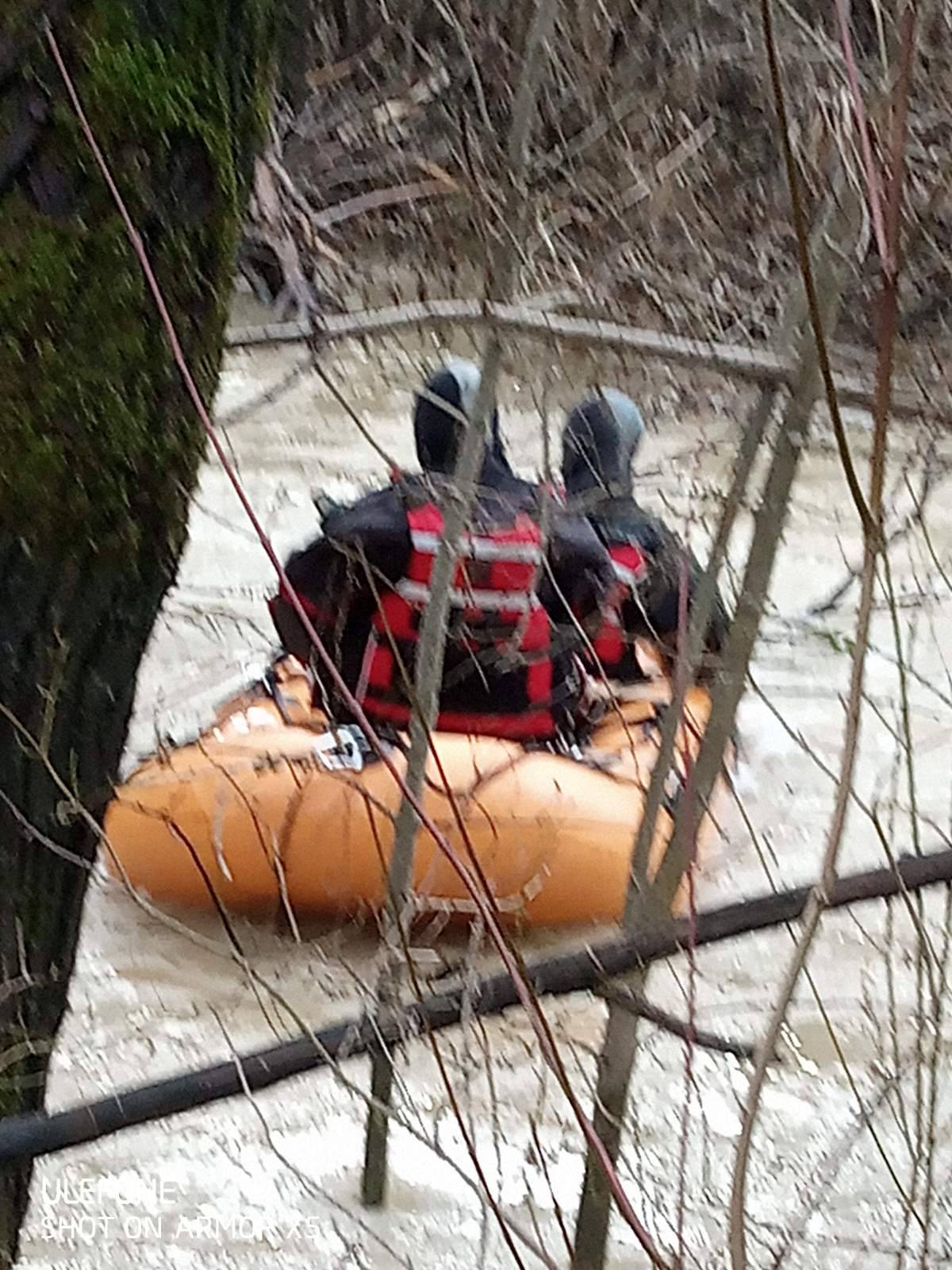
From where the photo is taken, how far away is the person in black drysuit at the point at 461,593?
2.68 metres

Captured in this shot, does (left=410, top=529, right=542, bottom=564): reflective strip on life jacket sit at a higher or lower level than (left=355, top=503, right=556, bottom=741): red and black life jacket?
higher

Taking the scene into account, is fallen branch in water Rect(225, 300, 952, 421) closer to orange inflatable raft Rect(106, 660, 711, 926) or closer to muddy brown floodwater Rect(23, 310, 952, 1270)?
muddy brown floodwater Rect(23, 310, 952, 1270)

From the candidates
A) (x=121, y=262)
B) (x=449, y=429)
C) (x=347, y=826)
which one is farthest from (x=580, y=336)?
(x=347, y=826)

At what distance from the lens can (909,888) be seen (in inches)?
61.5

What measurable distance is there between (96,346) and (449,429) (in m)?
1.79

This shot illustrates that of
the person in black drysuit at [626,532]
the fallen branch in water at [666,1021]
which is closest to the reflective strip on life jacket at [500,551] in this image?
the person in black drysuit at [626,532]

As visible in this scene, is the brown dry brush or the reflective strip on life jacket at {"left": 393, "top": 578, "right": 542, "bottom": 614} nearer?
the brown dry brush

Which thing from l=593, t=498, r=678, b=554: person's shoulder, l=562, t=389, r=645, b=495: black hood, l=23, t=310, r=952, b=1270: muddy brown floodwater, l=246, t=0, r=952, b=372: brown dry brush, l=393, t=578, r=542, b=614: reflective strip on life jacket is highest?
l=246, t=0, r=952, b=372: brown dry brush

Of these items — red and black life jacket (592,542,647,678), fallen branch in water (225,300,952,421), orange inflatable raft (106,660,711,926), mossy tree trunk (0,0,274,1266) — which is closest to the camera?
mossy tree trunk (0,0,274,1266)

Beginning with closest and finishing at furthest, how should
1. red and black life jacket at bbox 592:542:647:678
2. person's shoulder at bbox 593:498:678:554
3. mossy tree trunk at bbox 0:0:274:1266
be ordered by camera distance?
mossy tree trunk at bbox 0:0:274:1266, person's shoulder at bbox 593:498:678:554, red and black life jacket at bbox 592:542:647:678

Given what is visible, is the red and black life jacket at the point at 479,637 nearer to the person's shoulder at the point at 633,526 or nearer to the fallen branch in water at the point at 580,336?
the person's shoulder at the point at 633,526

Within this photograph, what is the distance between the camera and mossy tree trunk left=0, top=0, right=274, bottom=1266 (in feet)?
4.73

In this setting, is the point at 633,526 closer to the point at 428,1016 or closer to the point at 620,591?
the point at 620,591

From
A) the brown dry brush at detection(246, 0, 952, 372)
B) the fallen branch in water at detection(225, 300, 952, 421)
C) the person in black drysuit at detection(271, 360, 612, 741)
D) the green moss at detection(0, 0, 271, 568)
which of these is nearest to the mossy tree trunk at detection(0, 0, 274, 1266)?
the green moss at detection(0, 0, 271, 568)
